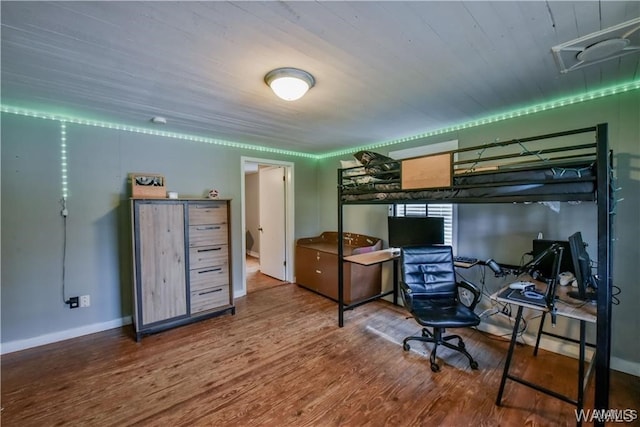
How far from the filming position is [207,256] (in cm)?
337

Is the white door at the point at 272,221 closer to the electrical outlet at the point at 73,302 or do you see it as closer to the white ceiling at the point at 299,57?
the white ceiling at the point at 299,57

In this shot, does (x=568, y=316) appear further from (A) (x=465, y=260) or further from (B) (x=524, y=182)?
(A) (x=465, y=260)

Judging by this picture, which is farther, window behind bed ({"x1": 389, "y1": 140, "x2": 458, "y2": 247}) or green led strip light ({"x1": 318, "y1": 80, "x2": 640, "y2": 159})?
window behind bed ({"x1": 389, "y1": 140, "x2": 458, "y2": 247})

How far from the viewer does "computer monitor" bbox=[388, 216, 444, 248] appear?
3.20m

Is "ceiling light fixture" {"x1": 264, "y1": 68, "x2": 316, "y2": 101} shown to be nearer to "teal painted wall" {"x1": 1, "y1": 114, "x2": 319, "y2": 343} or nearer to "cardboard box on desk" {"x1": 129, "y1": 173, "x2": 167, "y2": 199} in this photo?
"cardboard box on desk" {"x1": 129, "y1": 173, "x2": 167, "y2": 199}

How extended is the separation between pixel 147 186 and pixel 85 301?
1.45 meters

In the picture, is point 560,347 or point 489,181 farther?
point 560,347

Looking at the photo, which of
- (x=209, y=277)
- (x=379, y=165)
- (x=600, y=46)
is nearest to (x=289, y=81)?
(x=379, y=165)

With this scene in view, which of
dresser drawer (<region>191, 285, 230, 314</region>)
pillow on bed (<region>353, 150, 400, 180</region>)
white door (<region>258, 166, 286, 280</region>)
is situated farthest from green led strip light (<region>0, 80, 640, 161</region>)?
dresser drawer (<region>191, 285, 230, 314</region>)

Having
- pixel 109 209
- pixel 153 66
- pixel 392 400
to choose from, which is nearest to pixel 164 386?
pixel 392 400

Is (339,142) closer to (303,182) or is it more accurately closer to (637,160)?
(303,182)

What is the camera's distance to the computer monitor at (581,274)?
1.75 m

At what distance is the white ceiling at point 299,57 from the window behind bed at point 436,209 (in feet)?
1.81

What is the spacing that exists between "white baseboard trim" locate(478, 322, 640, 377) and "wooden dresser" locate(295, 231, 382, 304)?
4.77 feet
